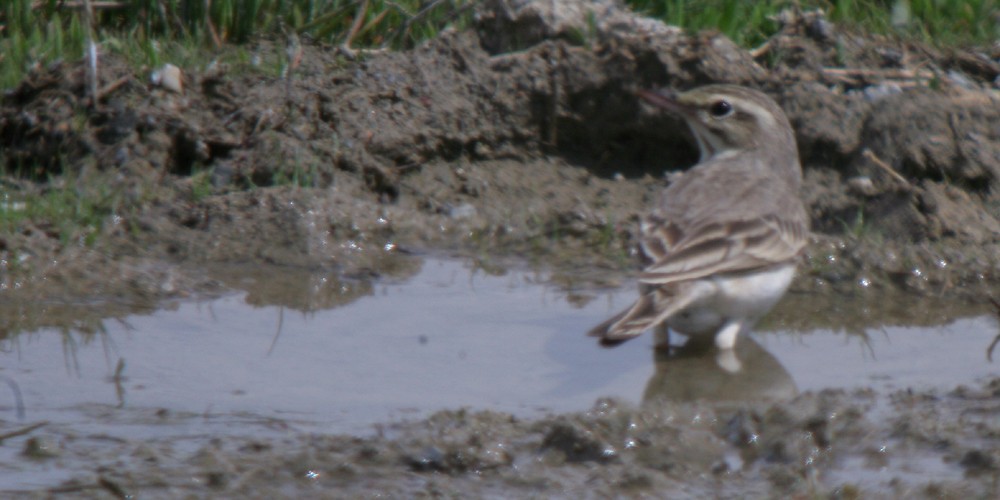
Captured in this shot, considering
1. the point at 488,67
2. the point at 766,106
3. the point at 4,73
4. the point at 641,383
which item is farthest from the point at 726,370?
the point at 4,73

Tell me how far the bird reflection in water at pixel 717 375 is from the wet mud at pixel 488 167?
33cm

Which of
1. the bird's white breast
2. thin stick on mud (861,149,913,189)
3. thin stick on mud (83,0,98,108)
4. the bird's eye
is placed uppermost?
thin stick on mud (83,0,98,108)

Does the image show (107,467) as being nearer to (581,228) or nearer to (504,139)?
(581,228)

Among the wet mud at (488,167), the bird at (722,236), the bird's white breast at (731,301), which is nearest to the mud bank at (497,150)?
the wet mud at (488,167)

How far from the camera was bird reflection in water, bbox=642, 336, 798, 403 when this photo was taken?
5340 millimetres

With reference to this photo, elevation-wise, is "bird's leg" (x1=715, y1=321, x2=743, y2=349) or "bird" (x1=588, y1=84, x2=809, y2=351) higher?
"bird" (x1=588, y1=84, x2=809, y2=351)

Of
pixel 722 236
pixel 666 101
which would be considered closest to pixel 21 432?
pixel 722 236

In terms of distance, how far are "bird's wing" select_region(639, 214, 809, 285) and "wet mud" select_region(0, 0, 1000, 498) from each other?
0.41m

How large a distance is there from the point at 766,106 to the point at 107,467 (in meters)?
4.08

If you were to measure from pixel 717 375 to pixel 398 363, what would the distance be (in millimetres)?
1229

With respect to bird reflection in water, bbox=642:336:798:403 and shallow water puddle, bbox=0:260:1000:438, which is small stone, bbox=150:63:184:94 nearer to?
shallow water puddle, bbox=0:260:1000:438

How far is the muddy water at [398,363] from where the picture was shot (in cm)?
484

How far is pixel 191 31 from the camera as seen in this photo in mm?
9078

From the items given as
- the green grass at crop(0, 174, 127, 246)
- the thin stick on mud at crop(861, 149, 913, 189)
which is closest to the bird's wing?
the thin stick on mud at crop(861, 149, 913, 189)
